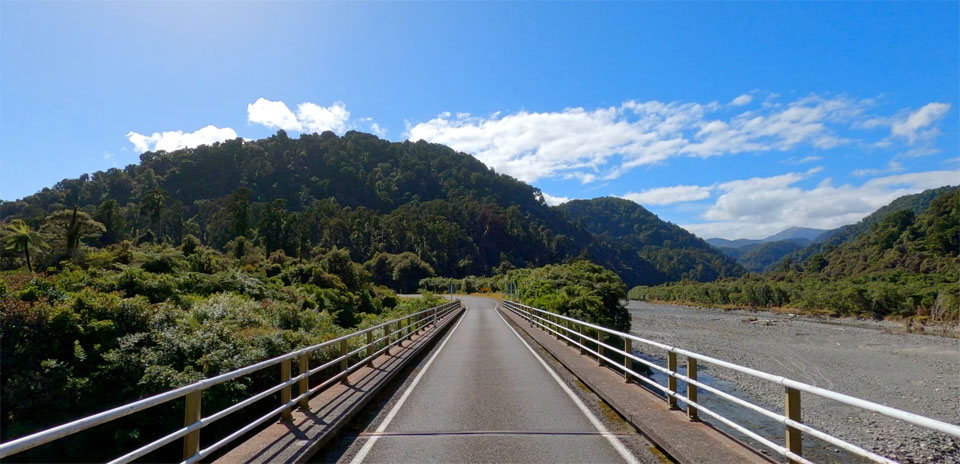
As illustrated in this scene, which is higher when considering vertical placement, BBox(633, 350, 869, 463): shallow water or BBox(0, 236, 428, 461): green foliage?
BBox(0, 236, 428, 461): green foliage

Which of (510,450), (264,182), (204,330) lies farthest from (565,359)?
(264,182)

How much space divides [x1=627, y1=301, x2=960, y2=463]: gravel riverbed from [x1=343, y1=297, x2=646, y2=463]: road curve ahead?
11.6 meters

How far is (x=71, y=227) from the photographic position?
39594 mm

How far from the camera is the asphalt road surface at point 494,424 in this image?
5836 mm

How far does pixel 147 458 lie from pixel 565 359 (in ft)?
31.4

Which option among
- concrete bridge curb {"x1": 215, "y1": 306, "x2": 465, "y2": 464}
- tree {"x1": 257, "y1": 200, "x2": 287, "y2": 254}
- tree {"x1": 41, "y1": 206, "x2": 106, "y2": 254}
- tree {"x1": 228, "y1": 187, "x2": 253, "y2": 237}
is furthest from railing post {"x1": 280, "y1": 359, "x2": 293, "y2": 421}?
tree {"x1": 228, "y1": 187, "x2": 253, "y2": 237}

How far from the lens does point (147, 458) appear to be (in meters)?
11.8

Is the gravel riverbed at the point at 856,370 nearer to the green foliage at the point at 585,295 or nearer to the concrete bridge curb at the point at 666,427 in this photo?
the green foliage at the point at 585,295

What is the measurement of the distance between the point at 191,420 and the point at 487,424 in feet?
12.5

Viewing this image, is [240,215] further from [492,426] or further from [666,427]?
[666,427]

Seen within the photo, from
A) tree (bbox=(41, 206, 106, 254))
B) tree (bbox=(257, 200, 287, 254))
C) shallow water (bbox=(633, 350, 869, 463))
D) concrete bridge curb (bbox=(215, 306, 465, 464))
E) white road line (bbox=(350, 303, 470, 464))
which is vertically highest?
tree (bbox=(257, 200, 287, 254))

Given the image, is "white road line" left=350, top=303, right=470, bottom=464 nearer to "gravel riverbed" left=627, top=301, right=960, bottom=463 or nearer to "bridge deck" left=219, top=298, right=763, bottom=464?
"bridge deck" left=219, top=298, right=763, bottom=464

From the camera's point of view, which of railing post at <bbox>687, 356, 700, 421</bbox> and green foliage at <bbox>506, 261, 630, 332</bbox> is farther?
green foliage at <bbox>506, 261, 630, 332</bbox>

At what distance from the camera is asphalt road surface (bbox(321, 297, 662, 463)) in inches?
230
